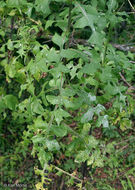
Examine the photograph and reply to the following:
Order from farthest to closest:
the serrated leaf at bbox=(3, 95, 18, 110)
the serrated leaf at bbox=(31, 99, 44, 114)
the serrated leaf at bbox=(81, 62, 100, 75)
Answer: the serrated leaf at bbox=(3, 95, 18, 110), the serrated leaf at bbox=(31, 99, 44, 114), the serrated leaf at bbox=(81, 62, 100, 75)

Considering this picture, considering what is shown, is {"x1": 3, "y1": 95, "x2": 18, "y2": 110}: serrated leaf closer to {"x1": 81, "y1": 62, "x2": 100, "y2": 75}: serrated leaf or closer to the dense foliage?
the dense foliage

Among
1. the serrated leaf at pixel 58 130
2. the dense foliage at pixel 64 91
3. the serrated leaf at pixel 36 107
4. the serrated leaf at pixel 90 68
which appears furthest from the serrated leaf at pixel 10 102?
the serrated leaf at pixel 90 68

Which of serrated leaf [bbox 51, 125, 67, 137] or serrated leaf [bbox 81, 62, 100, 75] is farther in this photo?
serrated leaf [bbox 51, 125, 67, 137]

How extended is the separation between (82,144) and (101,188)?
1339 millimetres

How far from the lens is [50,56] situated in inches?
39.7

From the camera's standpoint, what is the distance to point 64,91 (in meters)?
1.10

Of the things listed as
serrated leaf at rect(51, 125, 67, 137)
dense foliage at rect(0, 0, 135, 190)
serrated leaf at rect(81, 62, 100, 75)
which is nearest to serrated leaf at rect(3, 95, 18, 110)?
dense foliage at rect(0, 0, 135, 190)

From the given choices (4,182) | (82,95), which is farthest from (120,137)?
(82,95)

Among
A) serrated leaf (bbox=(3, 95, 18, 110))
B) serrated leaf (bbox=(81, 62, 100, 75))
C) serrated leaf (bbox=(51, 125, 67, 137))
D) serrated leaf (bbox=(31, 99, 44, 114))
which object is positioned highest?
serrated leaf (bbox=(81, 62, 100, 75))

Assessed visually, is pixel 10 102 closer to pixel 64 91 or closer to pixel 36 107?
pixel 36 107

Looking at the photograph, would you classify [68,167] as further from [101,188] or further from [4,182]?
[4,182]

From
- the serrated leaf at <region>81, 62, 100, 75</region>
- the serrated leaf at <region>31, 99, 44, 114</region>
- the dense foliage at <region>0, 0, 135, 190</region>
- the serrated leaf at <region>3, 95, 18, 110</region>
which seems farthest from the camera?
the serrated leaf at <region>3, 95, 18, 110</region>

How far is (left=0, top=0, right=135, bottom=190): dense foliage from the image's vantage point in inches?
41.0

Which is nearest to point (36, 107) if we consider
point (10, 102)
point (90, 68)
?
point (90, 68)
